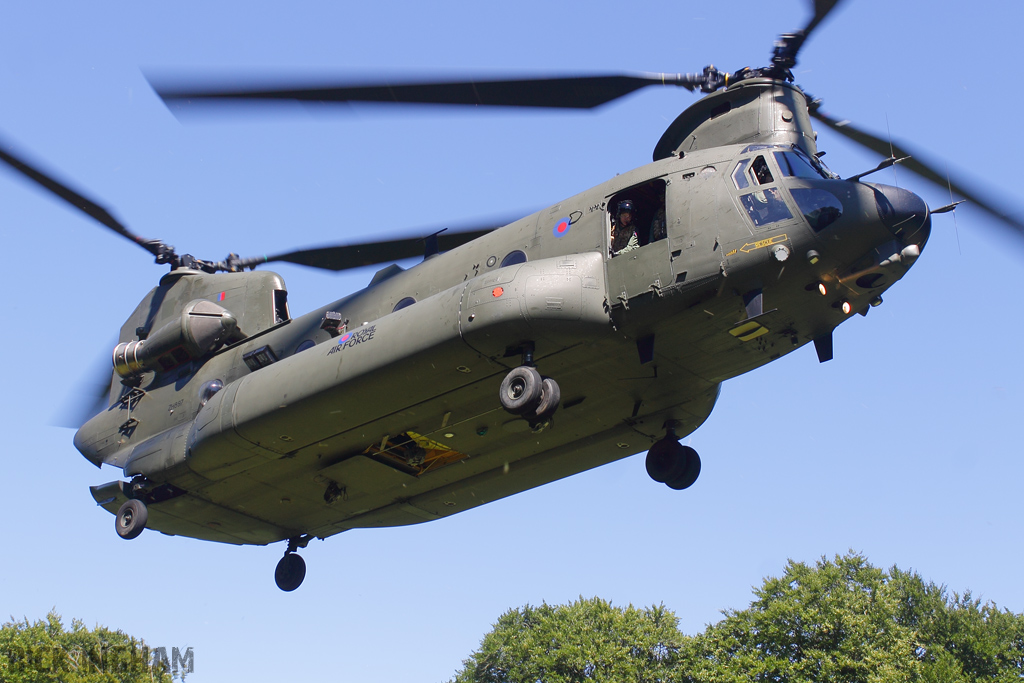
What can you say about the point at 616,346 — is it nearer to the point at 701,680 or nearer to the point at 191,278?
the point at 191,278

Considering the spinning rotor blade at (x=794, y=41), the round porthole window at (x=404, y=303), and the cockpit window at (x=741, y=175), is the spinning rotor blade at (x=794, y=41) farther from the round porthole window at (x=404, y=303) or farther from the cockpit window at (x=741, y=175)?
the round porthole window at (x=404, y=303)

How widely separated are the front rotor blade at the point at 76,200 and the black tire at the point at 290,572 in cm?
681

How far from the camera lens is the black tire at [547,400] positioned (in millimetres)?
12312

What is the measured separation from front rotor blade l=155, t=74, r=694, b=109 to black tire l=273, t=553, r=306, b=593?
10.1m

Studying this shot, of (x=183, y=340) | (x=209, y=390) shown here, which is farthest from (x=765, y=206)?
(x=183, y=340)

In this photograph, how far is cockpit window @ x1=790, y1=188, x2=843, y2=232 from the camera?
11.9 metres

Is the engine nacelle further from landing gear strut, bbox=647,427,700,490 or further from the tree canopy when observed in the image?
the tree canopy

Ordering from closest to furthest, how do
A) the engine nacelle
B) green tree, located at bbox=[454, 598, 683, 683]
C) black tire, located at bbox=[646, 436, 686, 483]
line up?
black tire, located at bbox=[646, 436, 686, 483]
the engine nacelle
green tree, located at bbox=[454, 598, 683, 683]

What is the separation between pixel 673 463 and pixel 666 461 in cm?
12

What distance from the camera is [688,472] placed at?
15.0 m

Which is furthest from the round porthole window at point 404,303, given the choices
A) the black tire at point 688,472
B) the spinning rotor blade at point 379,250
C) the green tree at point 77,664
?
the green tree at point 77,664

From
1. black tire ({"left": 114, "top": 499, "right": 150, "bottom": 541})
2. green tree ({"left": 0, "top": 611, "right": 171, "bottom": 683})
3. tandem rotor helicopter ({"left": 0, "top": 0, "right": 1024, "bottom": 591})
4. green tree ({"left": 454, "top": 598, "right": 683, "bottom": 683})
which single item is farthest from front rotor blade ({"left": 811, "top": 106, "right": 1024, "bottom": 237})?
green tree ({"left": 454, "top": 598, "right": 683, "bottom": 683})

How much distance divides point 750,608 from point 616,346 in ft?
99.3

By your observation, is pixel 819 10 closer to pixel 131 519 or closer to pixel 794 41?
pixel 794 41
